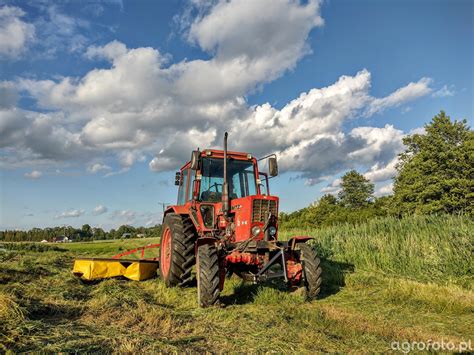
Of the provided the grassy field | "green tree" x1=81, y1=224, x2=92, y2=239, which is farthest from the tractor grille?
"green tree" x1=81, y1=224, x2=92, y2=239

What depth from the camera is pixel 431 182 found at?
28.8m

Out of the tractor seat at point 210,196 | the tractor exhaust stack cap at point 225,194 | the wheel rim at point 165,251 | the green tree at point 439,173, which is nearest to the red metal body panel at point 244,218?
the tractor exhaust stack cap at point 225,194

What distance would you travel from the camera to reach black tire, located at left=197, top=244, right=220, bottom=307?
556 centimetres

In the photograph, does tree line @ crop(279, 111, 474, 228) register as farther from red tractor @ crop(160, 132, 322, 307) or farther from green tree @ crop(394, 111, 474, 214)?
A: red tractor @ crop(160, 132, 322, 307)

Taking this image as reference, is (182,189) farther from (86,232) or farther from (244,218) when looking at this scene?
(86,232)

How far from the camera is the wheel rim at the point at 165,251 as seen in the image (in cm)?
822

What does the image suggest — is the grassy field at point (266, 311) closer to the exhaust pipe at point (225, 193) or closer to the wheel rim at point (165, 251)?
the wheel rim at point (165, 251)

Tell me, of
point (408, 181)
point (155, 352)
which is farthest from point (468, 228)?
point (408, 181)

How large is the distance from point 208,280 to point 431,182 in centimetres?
2855

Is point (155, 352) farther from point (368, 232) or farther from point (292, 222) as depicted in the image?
point (292, 222)

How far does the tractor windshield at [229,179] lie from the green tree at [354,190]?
49965mm

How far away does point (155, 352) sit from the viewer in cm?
347

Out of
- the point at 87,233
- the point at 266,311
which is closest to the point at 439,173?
the point at 266,311

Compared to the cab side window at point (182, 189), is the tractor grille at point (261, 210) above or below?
below
